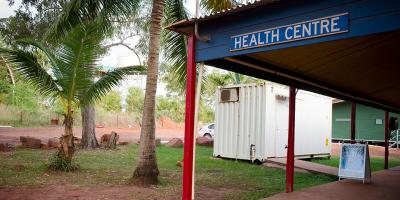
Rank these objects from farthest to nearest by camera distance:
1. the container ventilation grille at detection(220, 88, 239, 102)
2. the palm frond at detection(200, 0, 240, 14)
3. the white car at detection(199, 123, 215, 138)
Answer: the white car at detection(199, 123, 215, 138)
the container ventilation grille at detection(220, 88, 239, 102)
the palm frond at detection(200, 0, 240, 14)

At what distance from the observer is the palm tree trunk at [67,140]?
10.8 m

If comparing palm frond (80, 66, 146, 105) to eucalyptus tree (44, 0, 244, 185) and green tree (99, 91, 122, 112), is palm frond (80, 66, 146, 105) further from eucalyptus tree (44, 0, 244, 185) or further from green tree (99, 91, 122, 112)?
green tree (99, 91, 122, 112)

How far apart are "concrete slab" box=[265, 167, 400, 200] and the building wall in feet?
62.9

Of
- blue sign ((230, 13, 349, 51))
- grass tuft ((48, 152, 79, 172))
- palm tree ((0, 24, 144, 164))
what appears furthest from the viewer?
grass tuft ((48, 152, 79, 172))

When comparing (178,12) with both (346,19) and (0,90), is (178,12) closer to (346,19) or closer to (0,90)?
(346,19)

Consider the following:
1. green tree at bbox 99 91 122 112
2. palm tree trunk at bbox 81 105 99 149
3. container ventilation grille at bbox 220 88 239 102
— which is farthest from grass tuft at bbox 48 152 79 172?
green tree at bbox 99 91 122 112

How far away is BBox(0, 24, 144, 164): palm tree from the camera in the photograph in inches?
403

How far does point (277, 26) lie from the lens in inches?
181

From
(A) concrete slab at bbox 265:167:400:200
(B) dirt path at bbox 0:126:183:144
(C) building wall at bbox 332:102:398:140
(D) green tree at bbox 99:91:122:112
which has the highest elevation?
(D) green tree at bbox 99:91:122:112

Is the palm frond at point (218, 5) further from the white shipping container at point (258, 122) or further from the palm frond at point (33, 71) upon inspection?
the white shipping container at point (258, 122)

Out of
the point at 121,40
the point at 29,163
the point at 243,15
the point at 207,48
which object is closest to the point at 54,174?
the point at 29,163

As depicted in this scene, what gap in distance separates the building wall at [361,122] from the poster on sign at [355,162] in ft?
65.0

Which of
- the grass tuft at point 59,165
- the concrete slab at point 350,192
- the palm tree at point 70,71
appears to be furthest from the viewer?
the grass tuft at point 59,165

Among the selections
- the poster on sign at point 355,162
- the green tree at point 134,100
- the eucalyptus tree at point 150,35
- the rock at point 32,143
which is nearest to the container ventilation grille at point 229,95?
the eucalyptus tree at point 150,35
